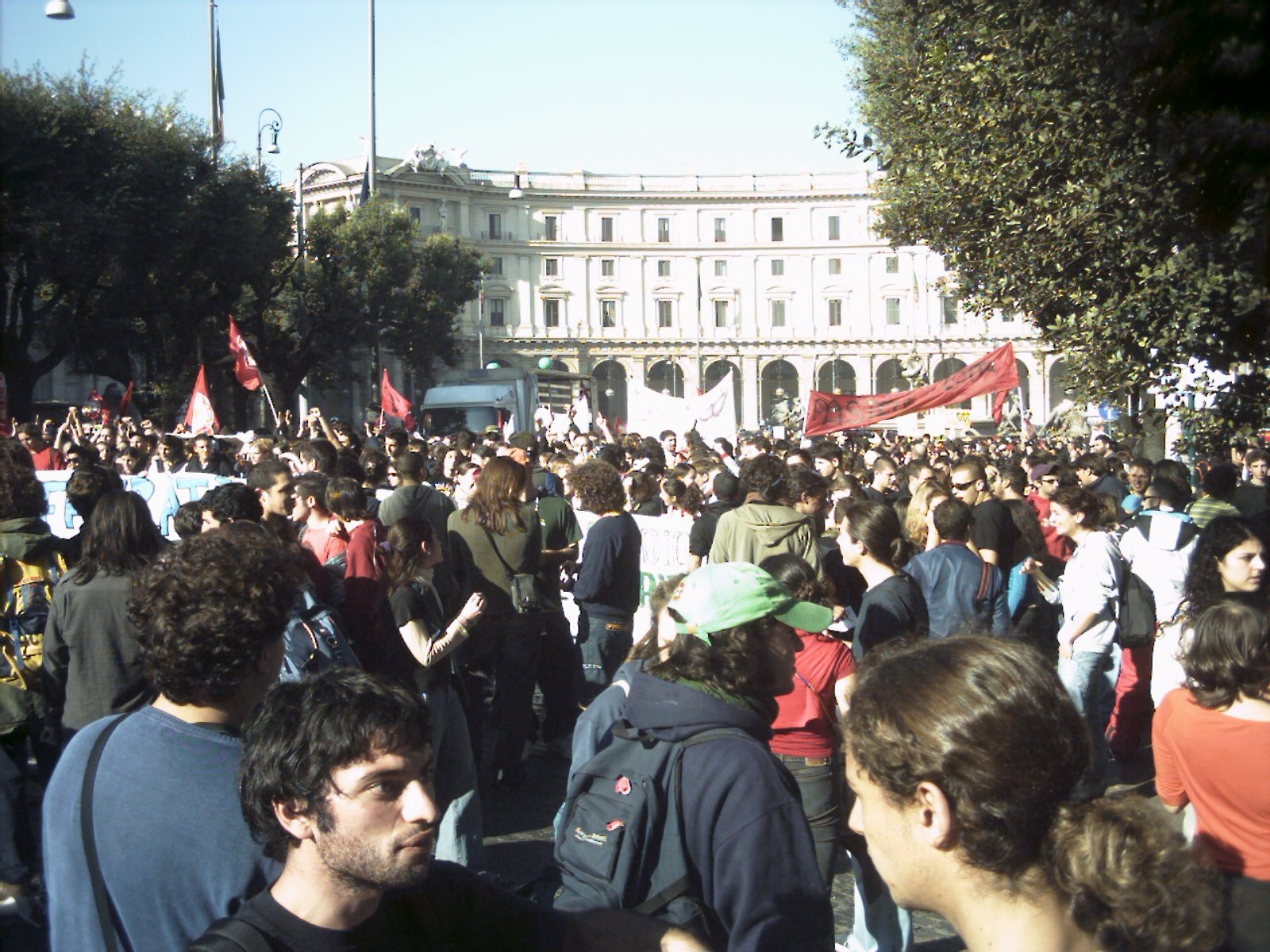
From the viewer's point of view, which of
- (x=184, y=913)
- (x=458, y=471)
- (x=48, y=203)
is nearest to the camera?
(x=184, y=913)

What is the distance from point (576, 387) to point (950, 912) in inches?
1722

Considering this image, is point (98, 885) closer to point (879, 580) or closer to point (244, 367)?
point (879, 580)

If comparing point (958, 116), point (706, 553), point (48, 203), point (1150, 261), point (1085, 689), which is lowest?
point (1085, 689)

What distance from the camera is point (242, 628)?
264 cm

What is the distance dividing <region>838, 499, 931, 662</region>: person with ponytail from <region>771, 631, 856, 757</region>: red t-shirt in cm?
69

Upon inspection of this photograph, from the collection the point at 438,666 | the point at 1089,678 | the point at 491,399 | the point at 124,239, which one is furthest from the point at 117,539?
the point at 491,399

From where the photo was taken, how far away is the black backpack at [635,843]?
2.49m

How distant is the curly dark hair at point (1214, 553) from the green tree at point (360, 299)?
29702 mm

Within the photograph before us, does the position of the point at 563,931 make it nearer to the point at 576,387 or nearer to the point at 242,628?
the point at 242,628

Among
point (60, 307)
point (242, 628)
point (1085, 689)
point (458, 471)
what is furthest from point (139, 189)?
point (242, 628)

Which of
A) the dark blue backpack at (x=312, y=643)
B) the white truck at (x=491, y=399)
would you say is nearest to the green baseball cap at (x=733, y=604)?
the dark blue backpack at (x=312, y=643)

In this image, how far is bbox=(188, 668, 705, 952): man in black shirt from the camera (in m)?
1.90

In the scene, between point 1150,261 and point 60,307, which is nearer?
point 1150,261

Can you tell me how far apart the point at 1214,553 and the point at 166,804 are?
3958mm
